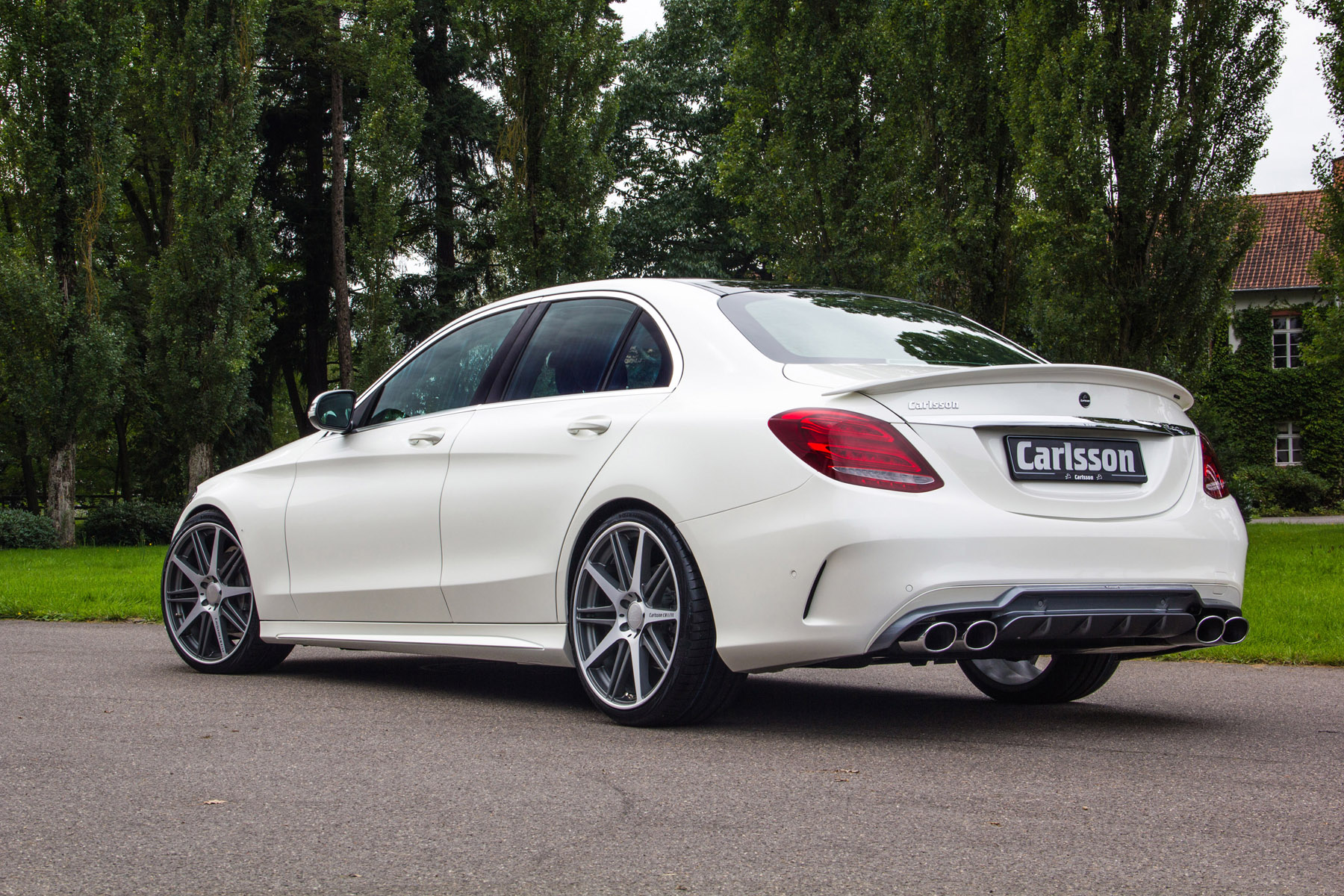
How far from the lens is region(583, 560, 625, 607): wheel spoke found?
4785 mm

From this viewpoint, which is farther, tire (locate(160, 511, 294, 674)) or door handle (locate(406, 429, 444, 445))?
tire (locate(160, 511, 294, 674))

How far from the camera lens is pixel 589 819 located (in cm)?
343

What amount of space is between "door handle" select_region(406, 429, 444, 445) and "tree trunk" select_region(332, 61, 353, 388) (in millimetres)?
28096

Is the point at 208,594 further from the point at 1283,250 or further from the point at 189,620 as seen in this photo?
the point at 1283,250

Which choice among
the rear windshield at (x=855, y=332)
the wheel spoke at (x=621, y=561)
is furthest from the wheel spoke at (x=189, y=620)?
the rear windshield at (x=855, y=332)

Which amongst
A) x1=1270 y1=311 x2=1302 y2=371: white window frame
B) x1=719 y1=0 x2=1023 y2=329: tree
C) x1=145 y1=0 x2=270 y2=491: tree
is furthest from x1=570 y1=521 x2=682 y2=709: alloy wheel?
x1=1270 y1=311 x2=1302 y2=371: white window frame

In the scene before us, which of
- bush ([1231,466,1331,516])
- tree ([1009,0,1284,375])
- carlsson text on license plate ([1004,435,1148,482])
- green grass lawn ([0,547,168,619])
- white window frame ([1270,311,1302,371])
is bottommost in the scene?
bush ([1231,466,1331,516])

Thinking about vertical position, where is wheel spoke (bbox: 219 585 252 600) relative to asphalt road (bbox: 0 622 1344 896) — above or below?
above

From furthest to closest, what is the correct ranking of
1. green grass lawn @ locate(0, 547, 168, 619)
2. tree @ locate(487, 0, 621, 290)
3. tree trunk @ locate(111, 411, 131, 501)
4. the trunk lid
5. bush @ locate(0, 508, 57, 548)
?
tree trunk @ locate(111, 411, 131, 501) < bush @ locate(0, 508, 57, 548) < tree @ locate(487, 0, 621, 290) < green grass lawn @ locate(0, 547, 168, 619) < the trunk lid

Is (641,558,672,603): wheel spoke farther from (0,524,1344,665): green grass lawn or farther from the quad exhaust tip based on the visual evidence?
(0,524,1344,665): green grass lawn

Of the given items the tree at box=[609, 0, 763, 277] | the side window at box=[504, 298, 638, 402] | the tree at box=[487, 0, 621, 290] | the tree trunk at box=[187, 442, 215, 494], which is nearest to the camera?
the side window at box=[504, 298, 638, 402]

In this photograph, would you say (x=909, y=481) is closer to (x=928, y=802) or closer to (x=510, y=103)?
(x=928, y=802)

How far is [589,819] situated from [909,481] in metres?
1.43

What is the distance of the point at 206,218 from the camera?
1019 inches
